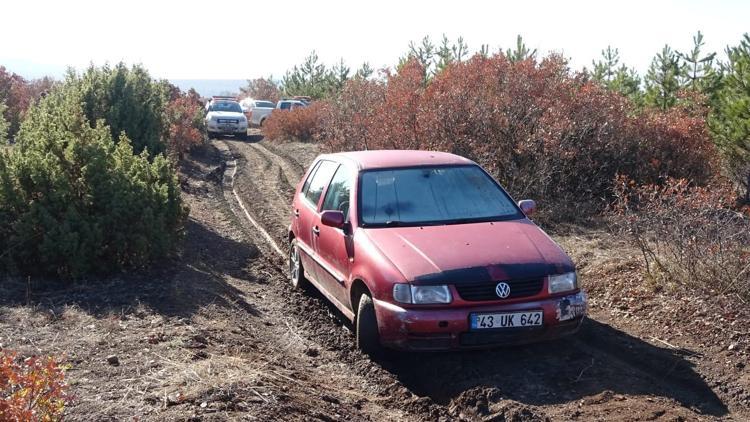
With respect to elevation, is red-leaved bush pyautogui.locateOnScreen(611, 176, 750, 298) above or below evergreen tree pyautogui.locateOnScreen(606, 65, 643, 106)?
below

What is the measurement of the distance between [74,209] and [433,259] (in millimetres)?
4191

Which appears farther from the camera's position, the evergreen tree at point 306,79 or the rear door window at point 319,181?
the evergreen tree at point 306,79

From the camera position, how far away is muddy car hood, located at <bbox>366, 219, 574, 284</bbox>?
223 inches

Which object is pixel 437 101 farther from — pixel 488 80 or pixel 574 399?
Answer: pixel 574 399

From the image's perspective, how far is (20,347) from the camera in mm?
5801

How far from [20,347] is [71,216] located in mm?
2379

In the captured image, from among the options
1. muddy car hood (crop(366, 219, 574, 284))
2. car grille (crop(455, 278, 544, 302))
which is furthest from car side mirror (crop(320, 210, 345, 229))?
car grille (crop(455, 278, 544, 302))

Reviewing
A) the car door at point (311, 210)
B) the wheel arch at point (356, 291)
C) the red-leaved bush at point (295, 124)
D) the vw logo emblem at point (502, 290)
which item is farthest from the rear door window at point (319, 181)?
the red-leaved bush at point (295, 124)

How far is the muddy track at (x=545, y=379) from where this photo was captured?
16.8ft

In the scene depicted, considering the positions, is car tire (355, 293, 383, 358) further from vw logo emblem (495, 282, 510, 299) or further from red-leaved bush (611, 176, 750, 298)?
red-leaved bush (611, 176, 750, 298)

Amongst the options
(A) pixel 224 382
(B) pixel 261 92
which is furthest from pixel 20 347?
(B) pixel 261 92

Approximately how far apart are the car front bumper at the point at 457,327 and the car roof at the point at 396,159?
1.86 m

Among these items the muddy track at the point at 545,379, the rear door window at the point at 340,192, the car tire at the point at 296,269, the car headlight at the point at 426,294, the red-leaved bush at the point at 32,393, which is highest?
the rear door window at the point at 340,192

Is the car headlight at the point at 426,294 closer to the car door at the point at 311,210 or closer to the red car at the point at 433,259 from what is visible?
the red car at the point at 433,259
